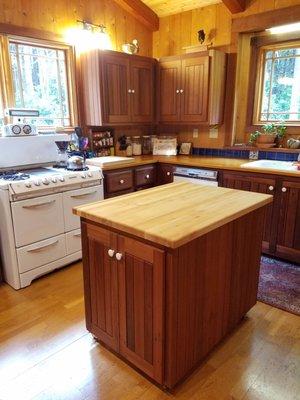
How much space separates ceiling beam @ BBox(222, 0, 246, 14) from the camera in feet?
10.4

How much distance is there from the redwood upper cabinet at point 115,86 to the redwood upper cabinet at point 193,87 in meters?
0.23

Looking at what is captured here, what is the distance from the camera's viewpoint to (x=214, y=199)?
5.96 ft

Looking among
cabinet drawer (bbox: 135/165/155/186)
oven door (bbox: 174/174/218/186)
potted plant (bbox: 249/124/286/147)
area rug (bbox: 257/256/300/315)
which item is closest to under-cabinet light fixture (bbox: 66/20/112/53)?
cabinet drawer (bbox: 135/165/155/186)

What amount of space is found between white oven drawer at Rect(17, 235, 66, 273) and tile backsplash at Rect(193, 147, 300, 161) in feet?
6.98

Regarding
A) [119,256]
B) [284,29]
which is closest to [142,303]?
[119,256]

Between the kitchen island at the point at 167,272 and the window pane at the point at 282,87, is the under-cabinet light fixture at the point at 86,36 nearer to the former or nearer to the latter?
the window pane at the point at 282,87

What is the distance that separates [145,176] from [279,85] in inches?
71.4

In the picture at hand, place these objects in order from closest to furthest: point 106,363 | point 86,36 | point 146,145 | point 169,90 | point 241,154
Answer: point 106,363, point 86,36, point 241,154, point 169,90, point 146,145

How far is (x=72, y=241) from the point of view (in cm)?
284

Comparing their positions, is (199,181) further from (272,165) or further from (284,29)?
(284,29)

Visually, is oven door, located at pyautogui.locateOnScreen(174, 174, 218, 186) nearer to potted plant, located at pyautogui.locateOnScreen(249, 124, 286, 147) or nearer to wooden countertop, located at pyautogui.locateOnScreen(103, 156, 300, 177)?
wooden countertop, located at pyautogui.locateOnScreen(103, 156, 300, 177)

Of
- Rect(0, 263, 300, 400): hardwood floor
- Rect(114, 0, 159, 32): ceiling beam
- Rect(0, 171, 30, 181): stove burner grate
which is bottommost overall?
Rect(0, 263, 300, 400): hardwood floor

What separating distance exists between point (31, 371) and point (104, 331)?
1.46 ft

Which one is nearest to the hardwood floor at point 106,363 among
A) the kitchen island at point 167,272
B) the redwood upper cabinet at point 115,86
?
the kitchen island at point 167,272
